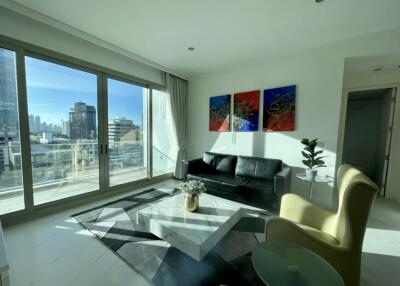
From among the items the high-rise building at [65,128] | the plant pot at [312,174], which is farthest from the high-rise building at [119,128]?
the plant pot at [312,174]

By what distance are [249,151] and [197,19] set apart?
2603mm

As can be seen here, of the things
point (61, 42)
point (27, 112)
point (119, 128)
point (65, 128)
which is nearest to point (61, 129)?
point (65, 128)

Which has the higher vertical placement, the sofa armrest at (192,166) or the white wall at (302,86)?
the white wall at (302,86)

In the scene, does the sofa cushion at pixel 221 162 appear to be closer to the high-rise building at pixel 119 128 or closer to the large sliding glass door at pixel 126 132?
the large sliding glass door at pixel 126 132

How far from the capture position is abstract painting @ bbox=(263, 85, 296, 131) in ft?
11.0

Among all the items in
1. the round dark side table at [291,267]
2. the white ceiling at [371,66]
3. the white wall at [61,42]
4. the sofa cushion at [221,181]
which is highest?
the white wall at [61,42]

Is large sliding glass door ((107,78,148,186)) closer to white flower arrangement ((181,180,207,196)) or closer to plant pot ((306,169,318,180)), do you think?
white flower arrangement ((181,180,207,196))

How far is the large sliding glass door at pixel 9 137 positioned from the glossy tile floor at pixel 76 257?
458 millimetres

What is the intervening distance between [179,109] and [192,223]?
129 inches

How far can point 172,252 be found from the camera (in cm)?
191

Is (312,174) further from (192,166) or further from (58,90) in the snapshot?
(58,90)

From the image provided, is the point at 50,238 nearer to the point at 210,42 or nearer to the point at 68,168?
the point at 68,168

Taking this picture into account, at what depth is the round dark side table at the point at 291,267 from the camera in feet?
3.38

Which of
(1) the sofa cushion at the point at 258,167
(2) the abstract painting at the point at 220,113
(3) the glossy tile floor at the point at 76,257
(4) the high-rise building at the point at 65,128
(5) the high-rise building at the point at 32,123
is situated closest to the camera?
(3) the glossy tile floor at the point at 76,257
